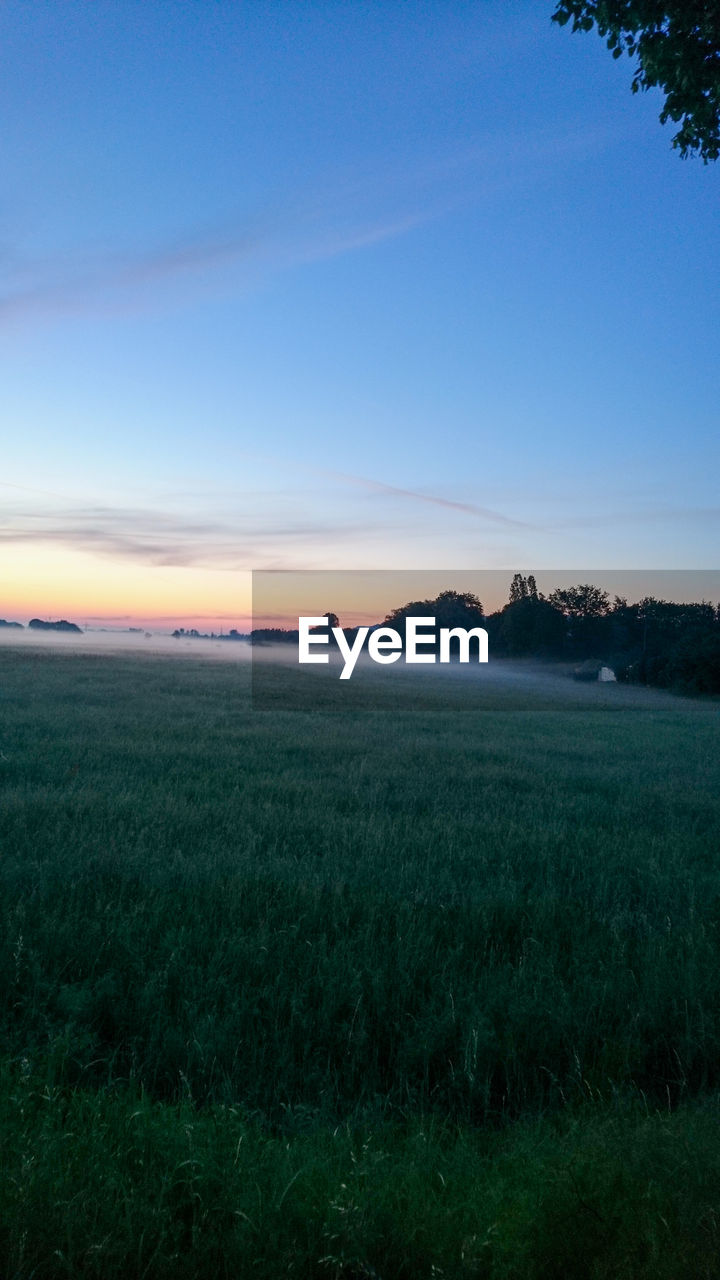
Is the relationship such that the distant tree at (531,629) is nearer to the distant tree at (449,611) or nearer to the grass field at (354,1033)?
the distant tree at (449,611)

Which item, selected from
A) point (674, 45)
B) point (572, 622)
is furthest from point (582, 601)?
point (674, 45)

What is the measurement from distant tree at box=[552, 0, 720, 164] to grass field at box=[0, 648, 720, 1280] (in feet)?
31.1

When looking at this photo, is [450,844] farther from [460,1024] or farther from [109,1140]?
[109,1140]

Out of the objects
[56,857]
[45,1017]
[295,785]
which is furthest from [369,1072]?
[295,785]

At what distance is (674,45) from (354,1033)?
11.5 m

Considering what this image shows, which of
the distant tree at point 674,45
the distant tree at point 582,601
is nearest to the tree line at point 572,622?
the distant tree at point 582,601

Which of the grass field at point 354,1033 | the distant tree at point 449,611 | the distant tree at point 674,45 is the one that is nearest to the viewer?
the grass field at point 354,1033

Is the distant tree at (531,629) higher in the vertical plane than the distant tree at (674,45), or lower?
lower

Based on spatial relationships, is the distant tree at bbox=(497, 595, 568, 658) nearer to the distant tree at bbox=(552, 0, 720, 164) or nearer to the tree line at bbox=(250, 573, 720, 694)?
the tree line at bbox=(250, 573, 720, 694)

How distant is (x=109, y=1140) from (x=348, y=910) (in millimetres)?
3614

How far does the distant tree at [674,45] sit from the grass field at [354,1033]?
9478 millimetres

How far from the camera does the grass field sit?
10.4 feet

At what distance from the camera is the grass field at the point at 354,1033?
125 inches

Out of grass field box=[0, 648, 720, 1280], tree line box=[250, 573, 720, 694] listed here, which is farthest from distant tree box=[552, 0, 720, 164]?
tree line box=[250, 573, 720, 694]
